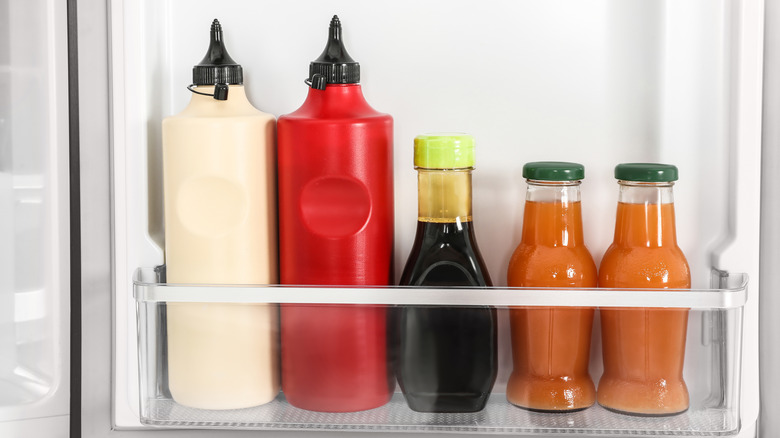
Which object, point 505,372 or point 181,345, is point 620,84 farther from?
point 181,345

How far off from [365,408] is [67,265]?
0.36 m

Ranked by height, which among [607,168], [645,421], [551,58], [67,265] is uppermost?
[551,58]

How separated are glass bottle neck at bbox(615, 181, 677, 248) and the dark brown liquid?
15 cm

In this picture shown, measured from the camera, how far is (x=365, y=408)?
72 cm

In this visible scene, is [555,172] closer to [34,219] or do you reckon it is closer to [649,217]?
[649,217]

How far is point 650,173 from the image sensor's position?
686 millimetres

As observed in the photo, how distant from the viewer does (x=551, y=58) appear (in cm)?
77

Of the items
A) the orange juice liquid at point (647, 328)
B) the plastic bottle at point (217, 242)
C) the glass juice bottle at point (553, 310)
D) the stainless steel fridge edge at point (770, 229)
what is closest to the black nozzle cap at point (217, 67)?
the plastic bottle at point (217, 242)

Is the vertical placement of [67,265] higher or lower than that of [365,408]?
higher

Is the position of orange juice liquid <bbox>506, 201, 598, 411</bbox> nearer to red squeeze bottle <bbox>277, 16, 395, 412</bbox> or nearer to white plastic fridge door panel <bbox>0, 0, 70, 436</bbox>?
red squeeze bottle <bbox>277, 16, 395, 412</bbox>

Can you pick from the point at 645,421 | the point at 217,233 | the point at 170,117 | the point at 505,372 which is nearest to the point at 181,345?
the point at 217,233

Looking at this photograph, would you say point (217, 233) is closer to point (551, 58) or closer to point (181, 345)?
point (181, 345)

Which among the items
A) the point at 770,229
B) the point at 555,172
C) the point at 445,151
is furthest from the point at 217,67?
the point at 770,229

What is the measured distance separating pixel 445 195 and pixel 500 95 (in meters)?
0.14
